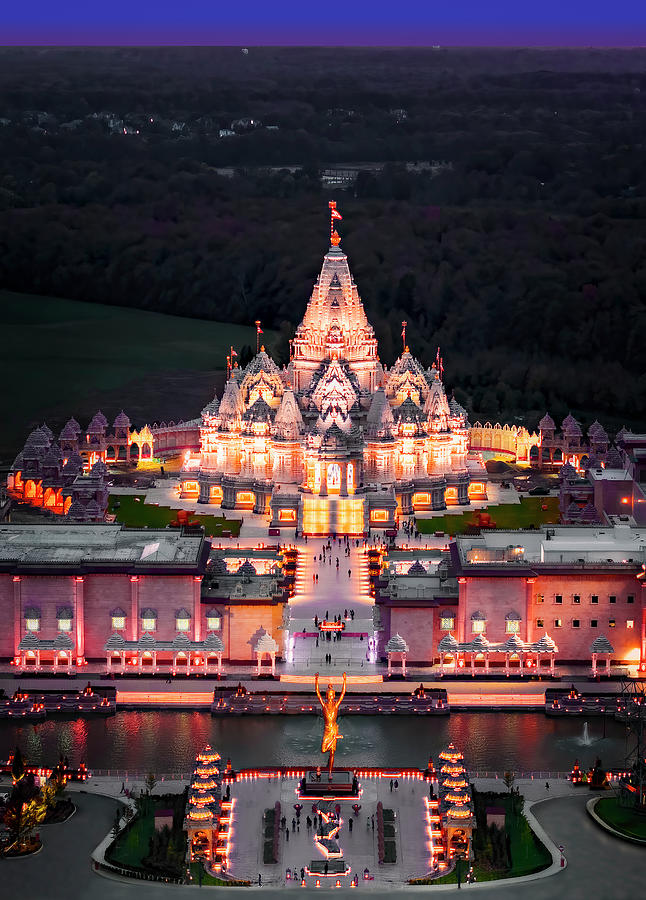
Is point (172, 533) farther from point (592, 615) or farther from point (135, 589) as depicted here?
point (592, 615)

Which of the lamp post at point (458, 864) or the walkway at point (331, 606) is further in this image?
the walkway at point (331, 606)

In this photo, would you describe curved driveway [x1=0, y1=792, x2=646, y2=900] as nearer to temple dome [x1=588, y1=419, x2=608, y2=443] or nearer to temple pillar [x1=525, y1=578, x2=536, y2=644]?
temple pillar [x1=525, y1=578, x2=536, y2=644]

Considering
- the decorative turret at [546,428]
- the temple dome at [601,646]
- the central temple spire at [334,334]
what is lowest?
the temple dome at [601,646]

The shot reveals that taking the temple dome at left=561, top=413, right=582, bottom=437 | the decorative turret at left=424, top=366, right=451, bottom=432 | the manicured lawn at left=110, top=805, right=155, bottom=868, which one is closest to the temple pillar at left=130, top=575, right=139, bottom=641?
the manicured lawn at left=110, top=805, right=155, bottom=868

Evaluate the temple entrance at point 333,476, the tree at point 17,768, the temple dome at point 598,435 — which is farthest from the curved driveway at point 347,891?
the temple dome at point 598,435

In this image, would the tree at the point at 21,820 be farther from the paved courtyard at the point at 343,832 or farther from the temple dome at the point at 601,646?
the temple dome at the point at 601,646

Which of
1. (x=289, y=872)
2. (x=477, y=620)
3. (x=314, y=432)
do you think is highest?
(x=314, y=432)

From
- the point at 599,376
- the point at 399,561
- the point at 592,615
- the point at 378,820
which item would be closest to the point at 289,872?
the point at 378,820
